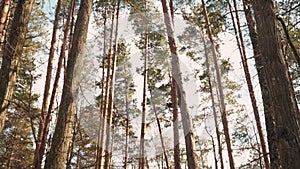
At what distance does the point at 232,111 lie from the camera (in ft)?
48.1

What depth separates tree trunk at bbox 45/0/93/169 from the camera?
3178 mm

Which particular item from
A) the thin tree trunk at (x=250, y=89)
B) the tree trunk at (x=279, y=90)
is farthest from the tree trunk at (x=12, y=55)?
the thin tree trunk at (x=250, y=89)

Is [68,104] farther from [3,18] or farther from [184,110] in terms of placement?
[184,110]

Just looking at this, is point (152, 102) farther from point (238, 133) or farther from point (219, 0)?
point (219, 0)

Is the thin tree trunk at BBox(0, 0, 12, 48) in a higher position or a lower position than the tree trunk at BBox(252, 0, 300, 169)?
higher

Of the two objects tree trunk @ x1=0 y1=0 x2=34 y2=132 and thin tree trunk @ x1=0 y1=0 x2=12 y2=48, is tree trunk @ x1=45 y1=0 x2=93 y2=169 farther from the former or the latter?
thin tree trunk @ x1=0 y1=0 x2=12 y2=48

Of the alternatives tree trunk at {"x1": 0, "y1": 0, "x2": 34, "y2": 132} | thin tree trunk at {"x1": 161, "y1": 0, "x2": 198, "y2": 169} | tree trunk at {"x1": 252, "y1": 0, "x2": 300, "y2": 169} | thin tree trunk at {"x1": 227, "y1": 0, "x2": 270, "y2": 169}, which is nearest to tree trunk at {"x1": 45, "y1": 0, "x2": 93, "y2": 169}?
tree trunk at {"x1": 0, "y1": 0, "x2": 34, "y2": 132}

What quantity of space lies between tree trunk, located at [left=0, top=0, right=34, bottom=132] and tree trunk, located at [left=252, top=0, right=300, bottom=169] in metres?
2.80

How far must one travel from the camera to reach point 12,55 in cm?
362

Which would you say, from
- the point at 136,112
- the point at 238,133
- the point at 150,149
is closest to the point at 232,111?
the point at 238,133

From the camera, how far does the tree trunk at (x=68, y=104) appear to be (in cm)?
318

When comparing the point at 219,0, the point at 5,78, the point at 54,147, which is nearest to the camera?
the point at 54,147

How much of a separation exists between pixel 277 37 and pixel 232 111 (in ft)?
42.5

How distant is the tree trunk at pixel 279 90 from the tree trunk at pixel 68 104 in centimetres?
218
